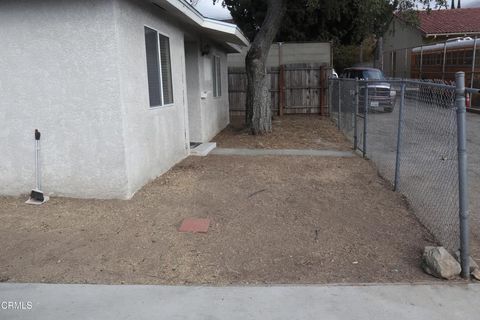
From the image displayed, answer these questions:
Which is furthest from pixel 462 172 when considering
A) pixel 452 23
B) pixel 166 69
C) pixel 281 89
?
pixel 452 23

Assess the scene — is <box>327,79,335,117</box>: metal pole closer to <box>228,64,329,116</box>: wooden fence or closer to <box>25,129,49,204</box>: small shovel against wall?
<box>228,64,329,116</box>: wooden fence

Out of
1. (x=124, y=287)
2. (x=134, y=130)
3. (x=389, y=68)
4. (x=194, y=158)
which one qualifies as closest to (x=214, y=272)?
(x=124, y=287)

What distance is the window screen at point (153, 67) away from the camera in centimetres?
735

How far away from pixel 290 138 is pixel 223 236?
7487 millimetres

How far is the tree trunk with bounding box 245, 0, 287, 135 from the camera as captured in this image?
1249 centimetres

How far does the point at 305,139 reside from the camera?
1229 centimetres

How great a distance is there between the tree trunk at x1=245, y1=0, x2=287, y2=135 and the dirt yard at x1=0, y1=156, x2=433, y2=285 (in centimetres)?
547

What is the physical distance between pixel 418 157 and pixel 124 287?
6.38 metres

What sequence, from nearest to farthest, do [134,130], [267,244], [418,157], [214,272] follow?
1. [214,272]
2. [267,244]
3. [134,130]
4. [418,157]

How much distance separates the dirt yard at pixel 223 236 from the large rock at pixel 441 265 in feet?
A: 0.42

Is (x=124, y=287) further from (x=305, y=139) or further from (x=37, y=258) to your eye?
(x=305, y=139)

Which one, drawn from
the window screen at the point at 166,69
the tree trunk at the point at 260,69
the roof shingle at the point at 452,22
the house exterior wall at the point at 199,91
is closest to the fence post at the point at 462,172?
the window screen at the point at 166,69

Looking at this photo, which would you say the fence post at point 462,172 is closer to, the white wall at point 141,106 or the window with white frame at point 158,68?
the white wall at point 141,106

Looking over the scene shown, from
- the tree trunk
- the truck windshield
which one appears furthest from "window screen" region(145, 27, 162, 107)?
the truck windshield
